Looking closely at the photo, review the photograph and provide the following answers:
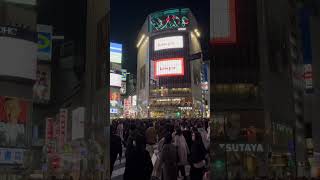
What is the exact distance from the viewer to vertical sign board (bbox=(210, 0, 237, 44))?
452 cm

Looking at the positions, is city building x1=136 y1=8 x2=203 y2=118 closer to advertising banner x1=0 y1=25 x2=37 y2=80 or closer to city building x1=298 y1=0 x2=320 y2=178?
city building x1=298 y1=0 x2=320 y2=178

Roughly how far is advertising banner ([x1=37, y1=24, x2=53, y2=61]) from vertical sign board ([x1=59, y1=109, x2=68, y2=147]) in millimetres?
526

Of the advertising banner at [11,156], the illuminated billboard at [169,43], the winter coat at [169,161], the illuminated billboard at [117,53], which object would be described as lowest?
the winter coat at [169,161]

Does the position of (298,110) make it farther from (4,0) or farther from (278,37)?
(4,0)

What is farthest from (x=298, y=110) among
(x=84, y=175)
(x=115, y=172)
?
(x=115, y=172)

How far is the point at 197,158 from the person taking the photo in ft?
23.7

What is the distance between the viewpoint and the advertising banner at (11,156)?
12.6 feet

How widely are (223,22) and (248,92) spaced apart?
Answer: 75 centimetres

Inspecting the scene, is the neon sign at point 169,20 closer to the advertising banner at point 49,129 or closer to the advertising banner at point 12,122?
the advertising banner at point 49,129

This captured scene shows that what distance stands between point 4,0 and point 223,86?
2.19 metres

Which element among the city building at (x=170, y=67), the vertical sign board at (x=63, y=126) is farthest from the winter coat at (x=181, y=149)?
the city building at (x=170, y=67)

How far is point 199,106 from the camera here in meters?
84.6

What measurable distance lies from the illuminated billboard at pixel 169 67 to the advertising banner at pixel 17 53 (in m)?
81.6

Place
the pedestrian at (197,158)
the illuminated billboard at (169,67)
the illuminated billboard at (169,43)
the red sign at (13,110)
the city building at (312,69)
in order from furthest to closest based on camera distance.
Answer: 1. the illuminated billboard at (169,43)
2. the illuminated billboard at (169,67)
3. the pedestrian at (197,158)
4. the city building at (312,69)
5. the red sign at (13,110)
